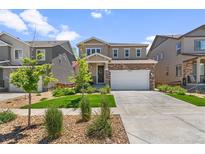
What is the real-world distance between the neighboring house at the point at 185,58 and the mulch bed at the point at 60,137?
17.3 meters

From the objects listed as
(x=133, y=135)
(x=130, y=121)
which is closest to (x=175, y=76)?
(x=130, y=121)

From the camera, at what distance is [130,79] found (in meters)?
23.6

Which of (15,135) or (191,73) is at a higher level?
(191,73)

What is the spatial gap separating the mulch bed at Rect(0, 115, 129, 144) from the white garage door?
48.1ft

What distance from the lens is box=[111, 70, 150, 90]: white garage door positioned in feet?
77.0

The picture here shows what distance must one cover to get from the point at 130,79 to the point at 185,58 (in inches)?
267

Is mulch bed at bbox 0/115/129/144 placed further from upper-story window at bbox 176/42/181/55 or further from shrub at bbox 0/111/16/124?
upper-story window at bbox 176/42/181/55

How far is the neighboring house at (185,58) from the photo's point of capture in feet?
77.3

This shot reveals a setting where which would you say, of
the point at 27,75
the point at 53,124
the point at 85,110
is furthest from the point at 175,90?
the point at 53,124

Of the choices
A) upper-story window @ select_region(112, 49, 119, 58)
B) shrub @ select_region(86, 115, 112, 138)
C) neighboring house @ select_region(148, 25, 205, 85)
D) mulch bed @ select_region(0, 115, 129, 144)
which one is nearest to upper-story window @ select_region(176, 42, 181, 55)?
neighboring house @ select_region(148, 25, 205, 85)

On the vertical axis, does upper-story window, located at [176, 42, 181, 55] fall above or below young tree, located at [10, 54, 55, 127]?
above

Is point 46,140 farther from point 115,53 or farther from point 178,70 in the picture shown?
point 178,70
